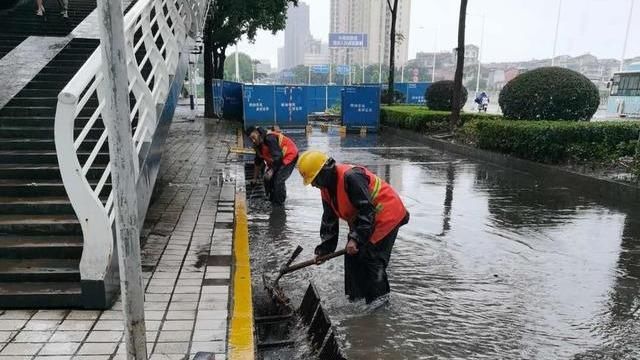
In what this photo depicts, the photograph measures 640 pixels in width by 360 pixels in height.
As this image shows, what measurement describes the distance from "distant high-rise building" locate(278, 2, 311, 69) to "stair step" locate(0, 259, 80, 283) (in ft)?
256

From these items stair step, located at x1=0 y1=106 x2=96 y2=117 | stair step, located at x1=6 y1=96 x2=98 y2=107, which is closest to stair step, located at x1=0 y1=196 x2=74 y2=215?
stair step, located at x1=0 y1=106 x2=96 y2=117

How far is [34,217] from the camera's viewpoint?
4277mm

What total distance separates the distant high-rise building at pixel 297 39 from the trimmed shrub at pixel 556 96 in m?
70.8

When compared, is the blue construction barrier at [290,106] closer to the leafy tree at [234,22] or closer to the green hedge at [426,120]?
the leafy tree at [234,22]

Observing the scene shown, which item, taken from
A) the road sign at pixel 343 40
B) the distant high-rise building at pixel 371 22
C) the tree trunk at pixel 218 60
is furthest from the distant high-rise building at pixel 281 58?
the tree trunk at pixel 218 60

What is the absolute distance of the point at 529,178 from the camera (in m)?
9.34

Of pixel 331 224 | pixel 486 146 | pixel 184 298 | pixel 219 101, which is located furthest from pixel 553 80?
Result: pixel 219 101

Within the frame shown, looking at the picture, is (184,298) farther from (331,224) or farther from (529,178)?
(529,178)

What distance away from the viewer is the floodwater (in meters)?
3.53

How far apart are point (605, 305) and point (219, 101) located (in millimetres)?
20240

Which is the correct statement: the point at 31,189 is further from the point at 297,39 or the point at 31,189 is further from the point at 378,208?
the point at 297,39

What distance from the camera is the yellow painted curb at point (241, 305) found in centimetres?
304

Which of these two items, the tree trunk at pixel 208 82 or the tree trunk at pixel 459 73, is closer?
the tree trunk at pixel 459 73

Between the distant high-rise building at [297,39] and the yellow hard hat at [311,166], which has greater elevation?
the distant high-rise building at [297,39]
